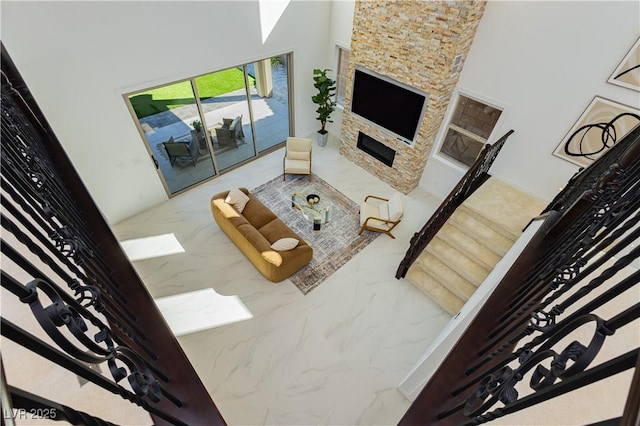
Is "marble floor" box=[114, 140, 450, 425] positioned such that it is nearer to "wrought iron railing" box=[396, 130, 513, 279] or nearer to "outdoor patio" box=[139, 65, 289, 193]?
"wrought iron railing" box=[396, 130, 513, 279]

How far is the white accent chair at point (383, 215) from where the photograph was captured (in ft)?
17.3

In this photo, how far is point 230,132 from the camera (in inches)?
259

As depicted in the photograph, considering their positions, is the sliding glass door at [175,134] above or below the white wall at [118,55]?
below

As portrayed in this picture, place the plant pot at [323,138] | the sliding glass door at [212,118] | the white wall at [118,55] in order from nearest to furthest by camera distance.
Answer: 1. the white wall at [118,55]
2. the sliding glass door at [212,118]
3. the plant pot at [323,138]

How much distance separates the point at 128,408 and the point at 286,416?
2.51 metres

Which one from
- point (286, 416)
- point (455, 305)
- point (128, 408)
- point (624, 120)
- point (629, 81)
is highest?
point (629, 81)

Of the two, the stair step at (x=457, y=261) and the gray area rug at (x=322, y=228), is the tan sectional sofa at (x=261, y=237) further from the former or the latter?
the stair step at (x=457, y=261)

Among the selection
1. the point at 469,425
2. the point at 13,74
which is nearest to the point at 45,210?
the point at 13,74

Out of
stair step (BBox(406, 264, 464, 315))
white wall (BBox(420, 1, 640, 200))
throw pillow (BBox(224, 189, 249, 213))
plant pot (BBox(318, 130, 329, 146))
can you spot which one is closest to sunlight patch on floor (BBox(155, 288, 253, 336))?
throw pillow (BBox(224, 189, 249, 213))

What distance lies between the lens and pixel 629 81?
3598 mm

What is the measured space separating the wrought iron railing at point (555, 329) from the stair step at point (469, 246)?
1.86 m

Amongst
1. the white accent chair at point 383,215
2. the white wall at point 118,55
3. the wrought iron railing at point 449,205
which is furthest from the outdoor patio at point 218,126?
the wrought iron railing at point 449,205

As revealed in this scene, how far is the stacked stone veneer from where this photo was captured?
4246 mm

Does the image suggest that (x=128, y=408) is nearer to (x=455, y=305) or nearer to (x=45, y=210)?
(x=45, y=210)
